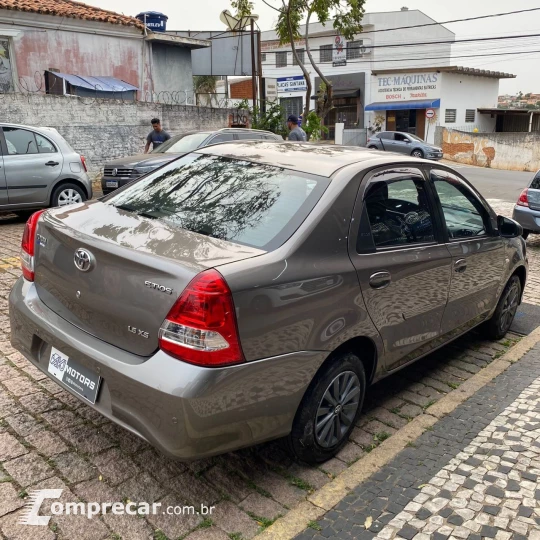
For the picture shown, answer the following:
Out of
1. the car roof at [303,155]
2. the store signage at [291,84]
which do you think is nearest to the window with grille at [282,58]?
the store signage at [291,84]

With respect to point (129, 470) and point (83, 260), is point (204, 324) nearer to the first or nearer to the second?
point (83, 260)

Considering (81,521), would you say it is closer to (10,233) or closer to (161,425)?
(161,425)

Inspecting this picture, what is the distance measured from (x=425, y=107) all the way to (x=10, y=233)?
3392 cm

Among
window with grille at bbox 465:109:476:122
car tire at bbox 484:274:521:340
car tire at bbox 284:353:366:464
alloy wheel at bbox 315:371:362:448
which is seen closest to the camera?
car tire at bbox 284:353:366:464

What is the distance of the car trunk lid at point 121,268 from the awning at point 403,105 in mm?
37261

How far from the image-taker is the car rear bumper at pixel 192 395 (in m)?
2.38

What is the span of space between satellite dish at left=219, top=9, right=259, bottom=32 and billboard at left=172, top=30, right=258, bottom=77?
720 mm

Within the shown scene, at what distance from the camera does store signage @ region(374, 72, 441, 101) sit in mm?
36969

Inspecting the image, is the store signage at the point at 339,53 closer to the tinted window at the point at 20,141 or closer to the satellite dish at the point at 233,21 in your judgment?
the satellite dish at the point at 233,21

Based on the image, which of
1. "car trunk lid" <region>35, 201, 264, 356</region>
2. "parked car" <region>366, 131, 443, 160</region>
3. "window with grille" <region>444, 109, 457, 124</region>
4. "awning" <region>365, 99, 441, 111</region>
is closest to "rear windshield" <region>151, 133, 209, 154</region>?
"car trunk lid" <region>35, 201, 264, 356</region>

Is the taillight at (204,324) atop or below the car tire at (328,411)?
atop

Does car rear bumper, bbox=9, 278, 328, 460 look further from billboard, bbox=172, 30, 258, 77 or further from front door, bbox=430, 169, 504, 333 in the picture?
billboard, bbox=172, 30, 258, 77

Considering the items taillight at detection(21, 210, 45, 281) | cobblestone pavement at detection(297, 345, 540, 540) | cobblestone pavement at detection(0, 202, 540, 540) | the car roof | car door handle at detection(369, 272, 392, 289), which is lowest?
cobblestone pavement at detection(297, 345, 540, 540)

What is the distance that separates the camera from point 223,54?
20.5 m
